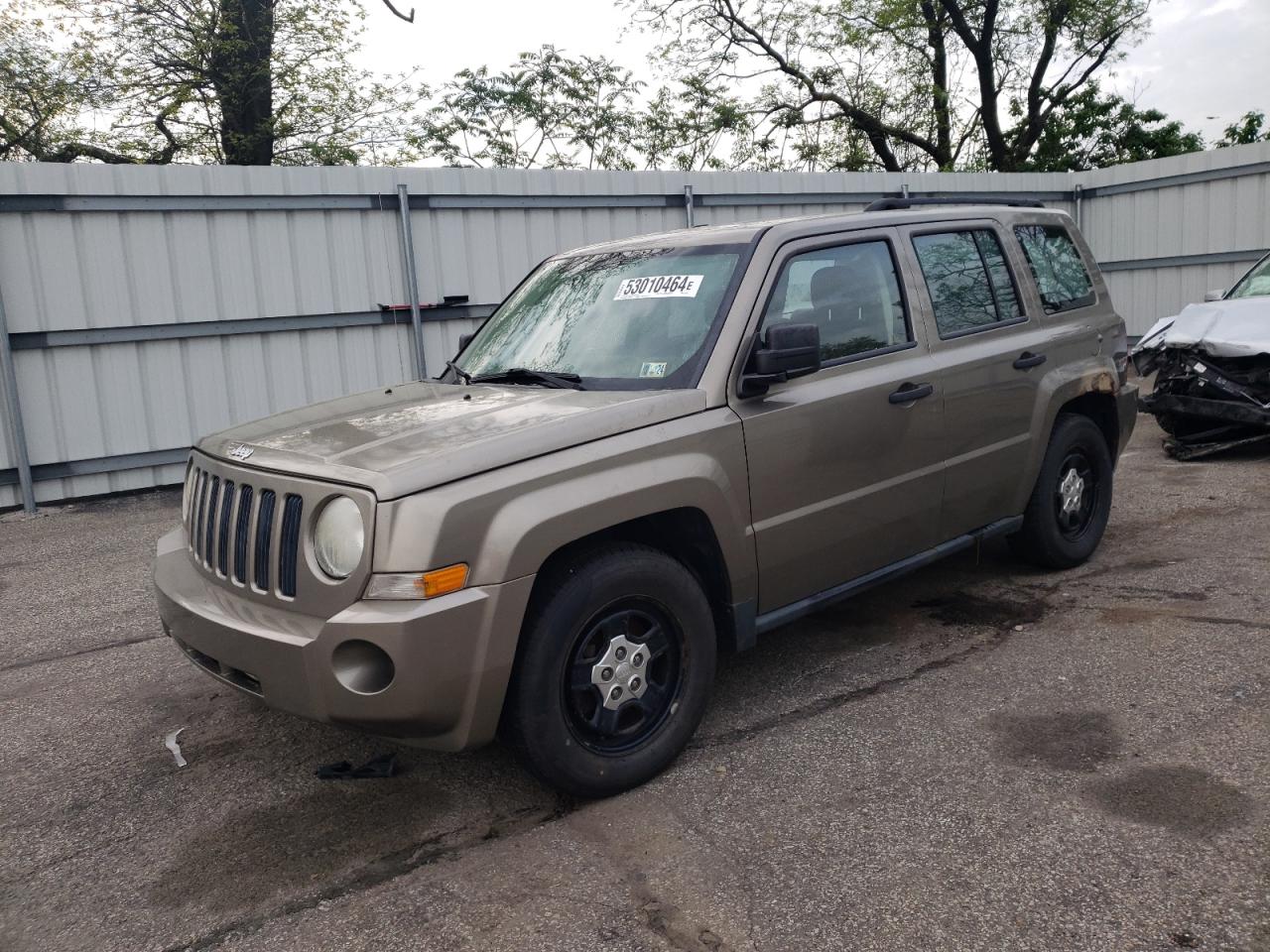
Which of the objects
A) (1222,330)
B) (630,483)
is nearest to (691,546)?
(630,483)

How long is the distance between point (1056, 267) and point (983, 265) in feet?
2.34

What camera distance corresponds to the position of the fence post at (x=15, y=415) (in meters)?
8.31

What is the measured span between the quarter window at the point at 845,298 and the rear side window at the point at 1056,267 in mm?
1170

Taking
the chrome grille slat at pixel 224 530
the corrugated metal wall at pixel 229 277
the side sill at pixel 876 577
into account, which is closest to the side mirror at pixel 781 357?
the side sill at pixel 876 577

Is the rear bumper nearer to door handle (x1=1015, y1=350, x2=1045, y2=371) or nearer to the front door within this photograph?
door handle (x1=1015, y1=350, x2=1045, y2=371)

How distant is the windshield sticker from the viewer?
12.9 ft

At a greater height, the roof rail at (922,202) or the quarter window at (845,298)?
the roof rail at (922,202)

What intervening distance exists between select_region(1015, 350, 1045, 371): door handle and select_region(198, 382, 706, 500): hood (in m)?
1.94

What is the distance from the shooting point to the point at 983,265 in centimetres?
479

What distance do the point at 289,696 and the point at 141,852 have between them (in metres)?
0.75

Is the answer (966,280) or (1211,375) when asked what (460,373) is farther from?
(1211,375)

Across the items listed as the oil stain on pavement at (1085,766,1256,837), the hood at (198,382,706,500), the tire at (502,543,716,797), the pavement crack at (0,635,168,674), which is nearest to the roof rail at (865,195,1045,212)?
the hood at (198,382,706,500)

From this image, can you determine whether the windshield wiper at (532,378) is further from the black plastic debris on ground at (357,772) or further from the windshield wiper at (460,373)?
the black plastic debris on ground at (357,772)

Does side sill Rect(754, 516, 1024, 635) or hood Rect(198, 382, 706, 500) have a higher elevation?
hood Rect(198, 382, 706, 500)
